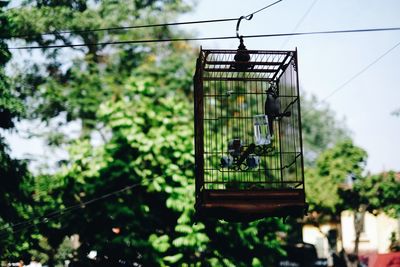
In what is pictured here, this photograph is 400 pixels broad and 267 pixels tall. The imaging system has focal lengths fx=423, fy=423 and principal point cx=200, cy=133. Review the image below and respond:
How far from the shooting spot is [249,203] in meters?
5.21

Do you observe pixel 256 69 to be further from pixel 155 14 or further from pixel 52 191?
pixel 155 14

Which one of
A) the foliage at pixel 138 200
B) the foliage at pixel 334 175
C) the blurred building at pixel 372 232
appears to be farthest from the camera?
the blurred building at pixel 372 232

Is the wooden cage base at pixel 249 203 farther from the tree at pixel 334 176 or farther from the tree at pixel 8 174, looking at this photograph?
the tree at pixel 334 176

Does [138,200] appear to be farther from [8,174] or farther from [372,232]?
[372,232]

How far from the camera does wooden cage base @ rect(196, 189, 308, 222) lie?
516cm

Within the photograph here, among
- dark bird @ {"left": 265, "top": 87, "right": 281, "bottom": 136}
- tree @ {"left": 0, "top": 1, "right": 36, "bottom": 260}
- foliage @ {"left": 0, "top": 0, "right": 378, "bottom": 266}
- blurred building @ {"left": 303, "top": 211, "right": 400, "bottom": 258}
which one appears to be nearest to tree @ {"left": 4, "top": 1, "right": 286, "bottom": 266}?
foliage @ {"left": 0, "top": 0, "right": 378, "bottom": 266}

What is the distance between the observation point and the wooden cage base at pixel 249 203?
16.9ft

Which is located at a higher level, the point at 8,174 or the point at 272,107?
the point at 272,107

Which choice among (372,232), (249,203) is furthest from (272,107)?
(372,232)

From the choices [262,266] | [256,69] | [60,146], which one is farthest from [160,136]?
[60,146]

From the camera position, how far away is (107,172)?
1232 cm

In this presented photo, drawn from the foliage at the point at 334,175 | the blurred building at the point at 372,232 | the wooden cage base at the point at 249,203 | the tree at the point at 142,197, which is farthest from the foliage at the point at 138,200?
the blurred building at the point at 372,232

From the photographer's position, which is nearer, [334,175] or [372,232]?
[334,175]

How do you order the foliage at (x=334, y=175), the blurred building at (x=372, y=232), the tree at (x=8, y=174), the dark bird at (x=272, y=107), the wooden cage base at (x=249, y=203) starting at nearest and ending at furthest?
1. the wooden cage base at (x=249, y=203)
2. the dark bird at (x=272, y=107)
3. the tree at (x=8, y=174)
4. the foliage at (x=334, y=175)
5. the blurred building at (x=372, y=232)
